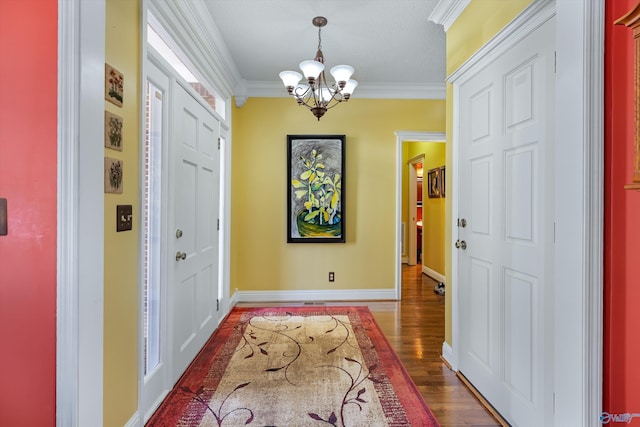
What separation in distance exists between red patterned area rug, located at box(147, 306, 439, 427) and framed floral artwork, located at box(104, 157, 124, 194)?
1273 mm

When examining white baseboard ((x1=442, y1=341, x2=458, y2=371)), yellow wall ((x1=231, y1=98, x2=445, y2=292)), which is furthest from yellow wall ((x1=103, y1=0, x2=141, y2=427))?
yellow wall ((x1=231, y1=98, x2=445, y2=292))

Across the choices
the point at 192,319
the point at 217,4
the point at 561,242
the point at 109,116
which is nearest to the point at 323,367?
the point at 192,319

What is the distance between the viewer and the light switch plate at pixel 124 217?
149 cm

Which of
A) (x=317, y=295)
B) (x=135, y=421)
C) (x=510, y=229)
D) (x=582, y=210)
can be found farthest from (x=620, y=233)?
(x=317, y=295)

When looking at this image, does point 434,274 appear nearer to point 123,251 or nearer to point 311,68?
point 311,68

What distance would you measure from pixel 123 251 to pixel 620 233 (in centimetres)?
194

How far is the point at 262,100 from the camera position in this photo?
159 inches

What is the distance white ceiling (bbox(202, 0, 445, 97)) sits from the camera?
8.00 ft

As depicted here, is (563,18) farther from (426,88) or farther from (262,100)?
(262,100)

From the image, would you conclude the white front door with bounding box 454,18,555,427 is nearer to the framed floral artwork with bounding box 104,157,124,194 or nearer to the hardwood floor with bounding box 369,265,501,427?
the hardwood floor with bounding box 369,265,501,427

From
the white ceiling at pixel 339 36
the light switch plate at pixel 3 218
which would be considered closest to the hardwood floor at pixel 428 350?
the light switch plate at pixel 3 218

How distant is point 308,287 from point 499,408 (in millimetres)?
2533

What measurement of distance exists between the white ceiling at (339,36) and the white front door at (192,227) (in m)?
0.77

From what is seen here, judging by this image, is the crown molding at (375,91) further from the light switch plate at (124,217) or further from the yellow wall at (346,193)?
the light switch plate at (124,217)
